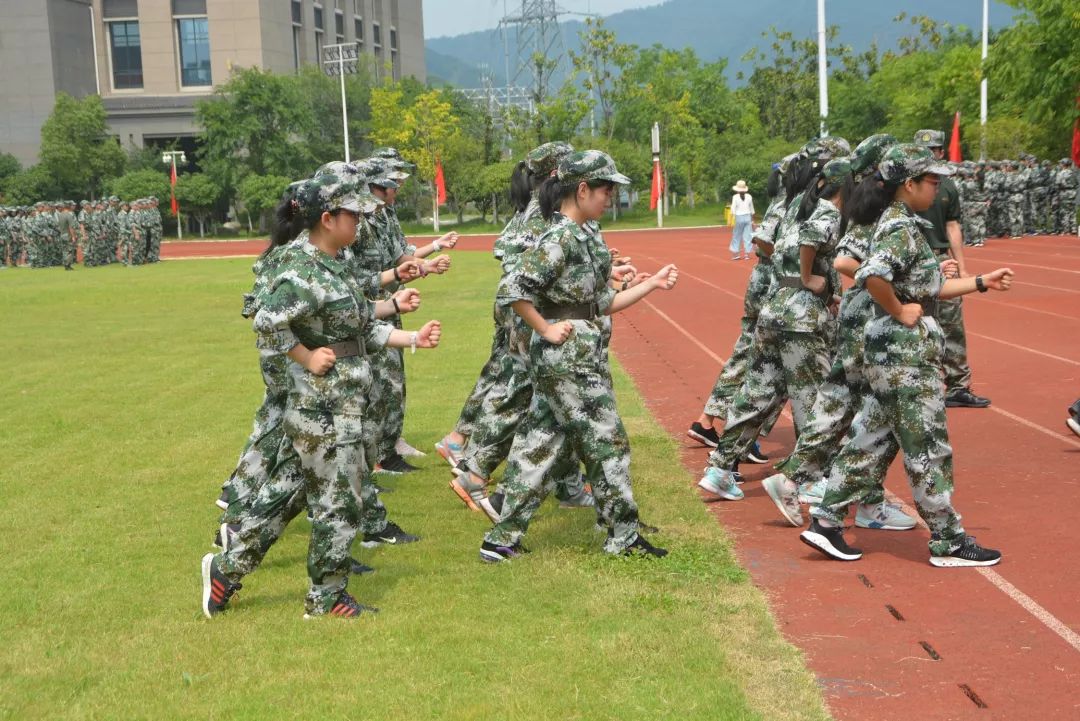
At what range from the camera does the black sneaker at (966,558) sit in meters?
6.15

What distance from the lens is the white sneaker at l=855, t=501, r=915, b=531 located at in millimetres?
6969

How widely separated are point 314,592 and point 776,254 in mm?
3478

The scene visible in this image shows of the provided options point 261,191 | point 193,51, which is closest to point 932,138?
point 261,191

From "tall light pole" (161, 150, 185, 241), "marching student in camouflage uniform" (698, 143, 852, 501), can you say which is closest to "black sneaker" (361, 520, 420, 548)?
"marching student in camouflage uniform" (698, 143, 852, 501)

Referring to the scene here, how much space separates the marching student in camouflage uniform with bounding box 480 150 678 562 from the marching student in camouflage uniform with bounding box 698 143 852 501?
1.29 meters

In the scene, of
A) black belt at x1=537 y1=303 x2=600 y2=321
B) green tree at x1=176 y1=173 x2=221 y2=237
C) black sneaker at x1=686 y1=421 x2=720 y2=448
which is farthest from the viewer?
green tree at x1=176 y1=173 x2=221 y2=237

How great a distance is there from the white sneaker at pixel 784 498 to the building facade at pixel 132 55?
2612 inches

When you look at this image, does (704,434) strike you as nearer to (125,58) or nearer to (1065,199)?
(1065,199)

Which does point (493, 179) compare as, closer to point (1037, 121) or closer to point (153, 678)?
point (1037, 121)

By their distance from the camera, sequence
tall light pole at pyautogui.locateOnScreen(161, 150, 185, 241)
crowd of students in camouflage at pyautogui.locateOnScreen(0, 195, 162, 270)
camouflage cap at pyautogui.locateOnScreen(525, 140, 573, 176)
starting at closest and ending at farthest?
camouflage cap at pyautogui.locateOnScreen(525, 140, 573, 176) → crowd of students in camouflage at pyautogui.locateOnScreen(0, 195, 162, 270) → tall light pole at pyautogui.locateOnScreen(161, 150, 185, 241)

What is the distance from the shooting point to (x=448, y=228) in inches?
2402

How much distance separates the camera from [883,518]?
23.0 feet

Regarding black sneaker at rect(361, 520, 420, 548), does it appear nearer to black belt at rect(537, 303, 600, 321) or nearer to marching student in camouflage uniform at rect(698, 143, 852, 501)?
black belt at rect(537, 303, 600, 321)

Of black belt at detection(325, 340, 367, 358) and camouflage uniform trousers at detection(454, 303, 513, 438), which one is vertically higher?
black belt at detection(325, 340, 367, 358)
